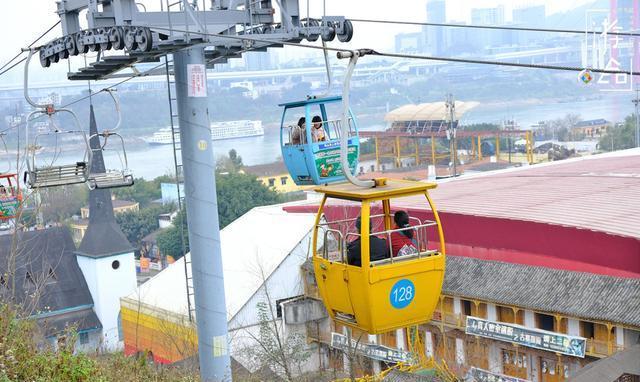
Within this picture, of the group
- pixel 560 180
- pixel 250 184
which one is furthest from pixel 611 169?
pixel 250 184

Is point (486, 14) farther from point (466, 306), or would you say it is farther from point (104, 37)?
point (104, 37)

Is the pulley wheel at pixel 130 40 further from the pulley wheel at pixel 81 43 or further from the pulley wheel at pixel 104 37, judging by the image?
the pulley wheel at pixel 81 43

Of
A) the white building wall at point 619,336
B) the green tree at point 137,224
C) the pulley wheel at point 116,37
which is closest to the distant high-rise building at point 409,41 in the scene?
the green tree at point 137,224

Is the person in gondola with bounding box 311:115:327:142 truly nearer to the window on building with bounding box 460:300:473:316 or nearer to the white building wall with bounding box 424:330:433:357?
the window on building with bounding box 460:300:473:316

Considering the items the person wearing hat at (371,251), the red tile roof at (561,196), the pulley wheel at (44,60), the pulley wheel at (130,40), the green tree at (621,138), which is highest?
the pulley wheel at (130,40)

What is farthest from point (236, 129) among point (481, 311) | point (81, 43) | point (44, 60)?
point (81, 43)

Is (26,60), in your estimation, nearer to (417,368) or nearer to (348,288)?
(348,288)
